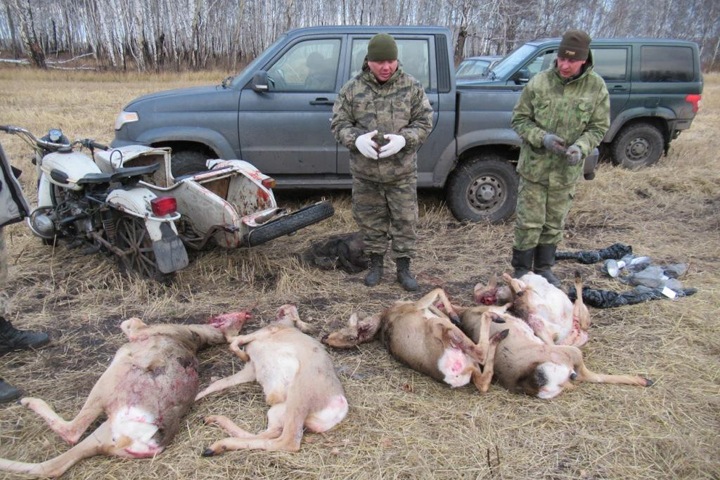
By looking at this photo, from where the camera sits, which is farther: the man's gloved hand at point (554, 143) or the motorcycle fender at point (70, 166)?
the motorcycle fender at point (70, 166)

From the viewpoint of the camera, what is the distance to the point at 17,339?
3.47 meters

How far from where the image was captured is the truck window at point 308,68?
5664 millimetres

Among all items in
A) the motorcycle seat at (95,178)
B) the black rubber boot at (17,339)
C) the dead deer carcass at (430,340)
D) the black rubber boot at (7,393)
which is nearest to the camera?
the black rubber boot at (7,393)

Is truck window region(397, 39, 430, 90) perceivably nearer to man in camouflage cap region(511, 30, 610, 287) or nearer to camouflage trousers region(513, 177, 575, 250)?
man in camouflage cap region(511, 30, 610, 287)

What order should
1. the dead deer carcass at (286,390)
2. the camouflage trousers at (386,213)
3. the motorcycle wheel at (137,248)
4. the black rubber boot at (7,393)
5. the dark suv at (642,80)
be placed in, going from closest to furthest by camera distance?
the dead deer carcass at (286,390) < the black rubber boot at (7,393) < the motorcycle wheel at (137,248) < the camouflage trousers at (386,213) < the dark suv at (642,80)

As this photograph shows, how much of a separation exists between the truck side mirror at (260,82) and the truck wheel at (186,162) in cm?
96

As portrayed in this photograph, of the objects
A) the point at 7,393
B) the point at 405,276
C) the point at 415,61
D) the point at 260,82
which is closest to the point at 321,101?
the point at 260,82

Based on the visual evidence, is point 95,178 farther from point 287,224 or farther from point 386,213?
point 386,213

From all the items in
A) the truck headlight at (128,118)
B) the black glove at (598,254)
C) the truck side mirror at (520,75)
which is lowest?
the black glove at (598,254)

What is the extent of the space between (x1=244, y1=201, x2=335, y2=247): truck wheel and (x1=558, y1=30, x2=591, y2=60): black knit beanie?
2.33 meters

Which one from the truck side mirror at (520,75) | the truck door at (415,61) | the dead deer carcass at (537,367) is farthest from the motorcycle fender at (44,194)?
the truck side mirror at (520,75)

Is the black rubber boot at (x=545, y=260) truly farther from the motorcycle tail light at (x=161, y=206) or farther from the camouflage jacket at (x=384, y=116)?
the motorcycle tail light at (x=161, y=206)

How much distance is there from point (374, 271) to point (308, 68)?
8.31ft

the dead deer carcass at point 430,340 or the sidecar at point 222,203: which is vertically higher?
the sidecar at point 222,203
